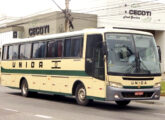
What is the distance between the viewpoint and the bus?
15867 millimetres

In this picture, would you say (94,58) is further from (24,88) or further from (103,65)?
(24,88)

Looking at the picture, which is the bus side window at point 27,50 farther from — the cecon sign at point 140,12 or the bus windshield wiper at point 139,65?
the cecon sign at point 140,12

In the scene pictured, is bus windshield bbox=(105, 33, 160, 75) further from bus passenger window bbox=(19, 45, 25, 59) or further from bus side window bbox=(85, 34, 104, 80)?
bus passenger window bbox=(19, 45, 25, 59)

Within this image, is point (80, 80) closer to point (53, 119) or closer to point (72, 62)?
point (72, 62)

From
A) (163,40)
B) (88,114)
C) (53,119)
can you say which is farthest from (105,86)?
(163,40)

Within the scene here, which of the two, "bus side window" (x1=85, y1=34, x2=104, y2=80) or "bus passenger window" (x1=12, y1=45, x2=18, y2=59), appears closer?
"bus side window" (x1=85, y1=34, x2=104, y2=80)

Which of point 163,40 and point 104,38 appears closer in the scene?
point 104,38

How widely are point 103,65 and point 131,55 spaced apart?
105 cm

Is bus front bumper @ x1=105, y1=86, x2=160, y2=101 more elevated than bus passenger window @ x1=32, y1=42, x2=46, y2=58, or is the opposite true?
bus passenger window @ x1=32, y1=42, x2=46, y2=58

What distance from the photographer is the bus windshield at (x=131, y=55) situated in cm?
1592

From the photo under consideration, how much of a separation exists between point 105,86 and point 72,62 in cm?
→ 269

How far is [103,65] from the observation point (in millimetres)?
16156

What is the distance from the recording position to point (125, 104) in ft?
59.7

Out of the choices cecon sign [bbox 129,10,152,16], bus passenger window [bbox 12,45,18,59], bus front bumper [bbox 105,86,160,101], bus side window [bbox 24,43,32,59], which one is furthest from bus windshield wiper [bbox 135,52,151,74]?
cecon sign [bbox 129,10,152,16]
